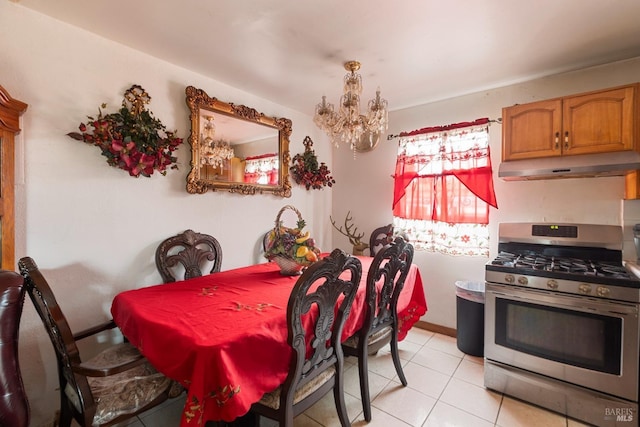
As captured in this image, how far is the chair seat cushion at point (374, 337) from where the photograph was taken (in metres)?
1.76

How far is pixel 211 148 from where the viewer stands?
2.37 meters

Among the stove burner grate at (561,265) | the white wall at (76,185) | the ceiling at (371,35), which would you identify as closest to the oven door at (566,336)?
the stove burner grate at (561,265)

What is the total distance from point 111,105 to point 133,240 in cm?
92

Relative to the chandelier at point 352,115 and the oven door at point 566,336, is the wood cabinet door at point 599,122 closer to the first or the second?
the oven door at point 566,336

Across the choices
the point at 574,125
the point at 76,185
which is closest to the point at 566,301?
the point at 574,125

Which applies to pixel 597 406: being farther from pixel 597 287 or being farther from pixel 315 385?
pixel 315 385

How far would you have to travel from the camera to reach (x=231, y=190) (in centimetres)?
254

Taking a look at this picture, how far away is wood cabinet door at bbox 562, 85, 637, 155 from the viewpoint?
1824mm

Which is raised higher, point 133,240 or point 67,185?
point 67,185

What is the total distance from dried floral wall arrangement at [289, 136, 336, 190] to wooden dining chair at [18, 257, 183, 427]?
222cm

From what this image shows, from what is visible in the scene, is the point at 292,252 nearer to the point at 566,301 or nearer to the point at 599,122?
the point at 566,301

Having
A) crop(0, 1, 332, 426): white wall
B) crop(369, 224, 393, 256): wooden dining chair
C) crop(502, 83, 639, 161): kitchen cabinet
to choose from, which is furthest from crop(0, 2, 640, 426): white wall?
crop(369, 224, 393, 256): wooden dining chair

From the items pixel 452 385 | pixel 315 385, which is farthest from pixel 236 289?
pixel 452 385

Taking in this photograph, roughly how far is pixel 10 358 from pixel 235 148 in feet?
6.42
